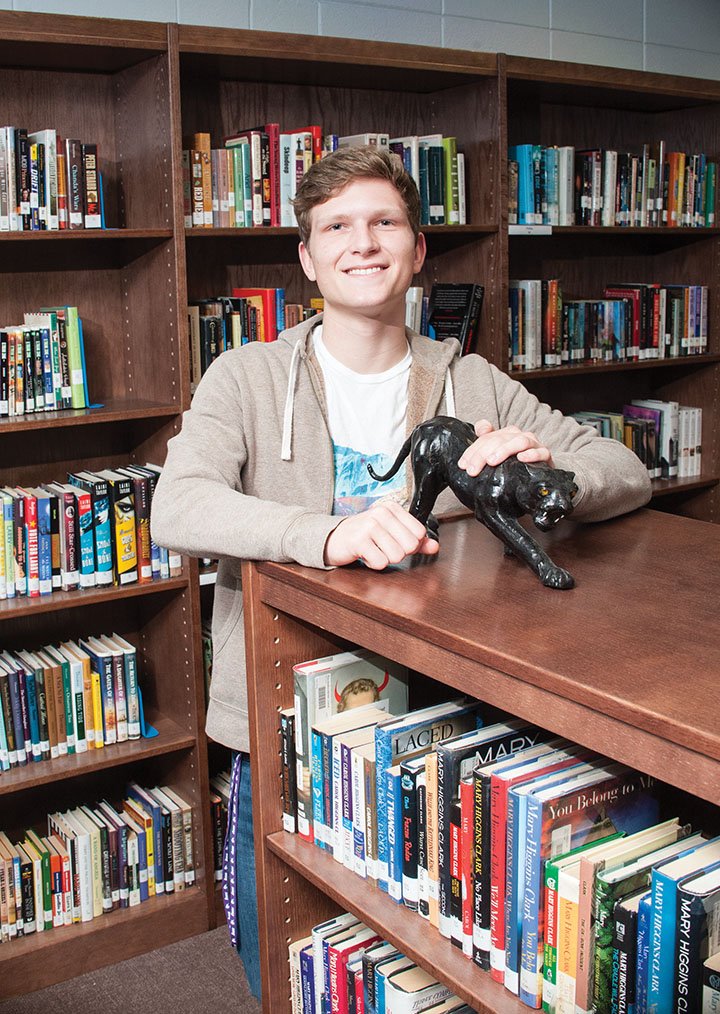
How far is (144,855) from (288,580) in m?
1.75

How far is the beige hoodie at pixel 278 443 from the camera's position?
1562 mm

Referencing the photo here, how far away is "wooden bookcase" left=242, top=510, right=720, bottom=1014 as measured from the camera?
90 centimetres

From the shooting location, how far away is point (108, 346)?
2873mm

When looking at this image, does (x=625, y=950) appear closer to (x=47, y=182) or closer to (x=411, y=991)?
(x=411, y=991)

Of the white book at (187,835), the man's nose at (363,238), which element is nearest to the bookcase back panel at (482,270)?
the man's nose at (363,238)

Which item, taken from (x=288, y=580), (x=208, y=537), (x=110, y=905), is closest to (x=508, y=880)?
(x=288, y=580)

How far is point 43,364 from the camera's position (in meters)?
2.61

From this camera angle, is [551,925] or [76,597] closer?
[551,925]

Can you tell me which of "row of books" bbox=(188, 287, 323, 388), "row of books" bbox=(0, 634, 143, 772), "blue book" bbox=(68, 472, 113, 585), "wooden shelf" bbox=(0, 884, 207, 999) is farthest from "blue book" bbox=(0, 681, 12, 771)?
"row of books" bbox=(188, 287, 323, 388)

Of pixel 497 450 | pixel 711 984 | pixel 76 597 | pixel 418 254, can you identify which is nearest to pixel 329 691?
pixel 497 450

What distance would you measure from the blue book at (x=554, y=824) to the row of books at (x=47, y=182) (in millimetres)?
1914

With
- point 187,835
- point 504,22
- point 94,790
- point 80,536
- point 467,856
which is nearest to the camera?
point 467,856

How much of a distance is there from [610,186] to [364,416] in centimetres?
202

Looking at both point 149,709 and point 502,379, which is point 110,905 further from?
point 502,379
